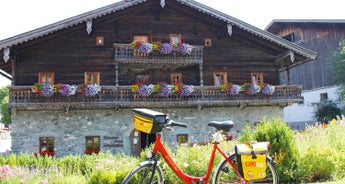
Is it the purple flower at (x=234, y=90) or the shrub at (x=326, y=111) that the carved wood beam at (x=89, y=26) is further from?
the shrub at (x=326, y=111)

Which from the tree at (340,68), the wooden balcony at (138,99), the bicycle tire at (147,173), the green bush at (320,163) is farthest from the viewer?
the tree at (340,68)

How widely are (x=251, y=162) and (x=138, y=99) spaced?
13.2 m

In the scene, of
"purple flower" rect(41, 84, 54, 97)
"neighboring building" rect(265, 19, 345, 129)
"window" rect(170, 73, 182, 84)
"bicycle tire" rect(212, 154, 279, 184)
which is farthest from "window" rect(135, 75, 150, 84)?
"bicycle tire" rect(212, 154, 279, 184)

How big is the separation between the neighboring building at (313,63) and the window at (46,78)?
61.3 feet

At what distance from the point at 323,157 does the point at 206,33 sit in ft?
47.0

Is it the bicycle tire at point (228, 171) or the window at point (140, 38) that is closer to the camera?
the bicycle tire at point (228, 171)

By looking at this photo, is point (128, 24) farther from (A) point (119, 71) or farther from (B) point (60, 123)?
(B) point (60, 123)

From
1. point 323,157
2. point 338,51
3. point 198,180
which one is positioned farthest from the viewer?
point 338,51

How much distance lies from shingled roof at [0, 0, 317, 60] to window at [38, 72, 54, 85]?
2110 millimetres

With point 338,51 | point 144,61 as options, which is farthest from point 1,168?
point 338,51

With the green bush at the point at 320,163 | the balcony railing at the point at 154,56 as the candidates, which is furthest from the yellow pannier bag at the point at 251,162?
the balcony railing at the point at 154,56

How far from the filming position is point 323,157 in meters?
7.62

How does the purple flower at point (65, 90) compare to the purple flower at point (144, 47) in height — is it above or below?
below

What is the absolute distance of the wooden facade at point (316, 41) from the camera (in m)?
27.8
